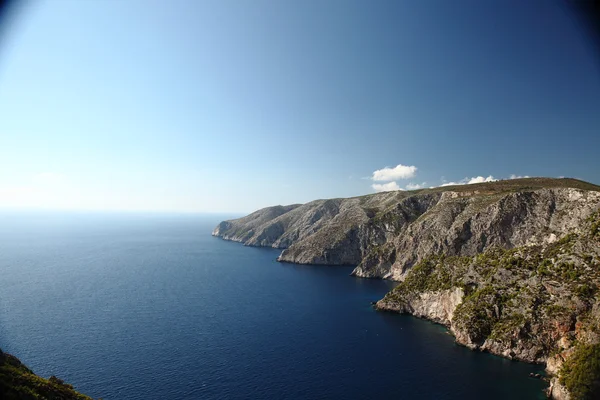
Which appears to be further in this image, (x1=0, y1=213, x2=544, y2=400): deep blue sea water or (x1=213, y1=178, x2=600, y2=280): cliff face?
(x1=213, y1=178, x2=600, y2=280): cliff face

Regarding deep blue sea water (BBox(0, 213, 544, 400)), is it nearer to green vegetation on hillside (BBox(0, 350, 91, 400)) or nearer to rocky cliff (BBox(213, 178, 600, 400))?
rocky cliff (BBox(213, 178, 600, 400))

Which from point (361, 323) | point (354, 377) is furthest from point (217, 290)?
point (354, 377)

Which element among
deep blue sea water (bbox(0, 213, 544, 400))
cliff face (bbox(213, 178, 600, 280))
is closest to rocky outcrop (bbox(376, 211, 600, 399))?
deep blue sea water (bbox(0, 213, 544, 400))

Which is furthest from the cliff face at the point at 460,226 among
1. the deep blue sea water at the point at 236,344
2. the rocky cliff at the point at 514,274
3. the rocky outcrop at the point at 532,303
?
the rocky outcrop at the point at 532,303

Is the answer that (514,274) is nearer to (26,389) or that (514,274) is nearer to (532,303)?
(532,303)

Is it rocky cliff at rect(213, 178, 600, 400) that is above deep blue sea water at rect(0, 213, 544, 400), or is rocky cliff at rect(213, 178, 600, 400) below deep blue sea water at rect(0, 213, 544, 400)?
above

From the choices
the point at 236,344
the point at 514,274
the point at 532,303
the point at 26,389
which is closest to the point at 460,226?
the point at 514,274
